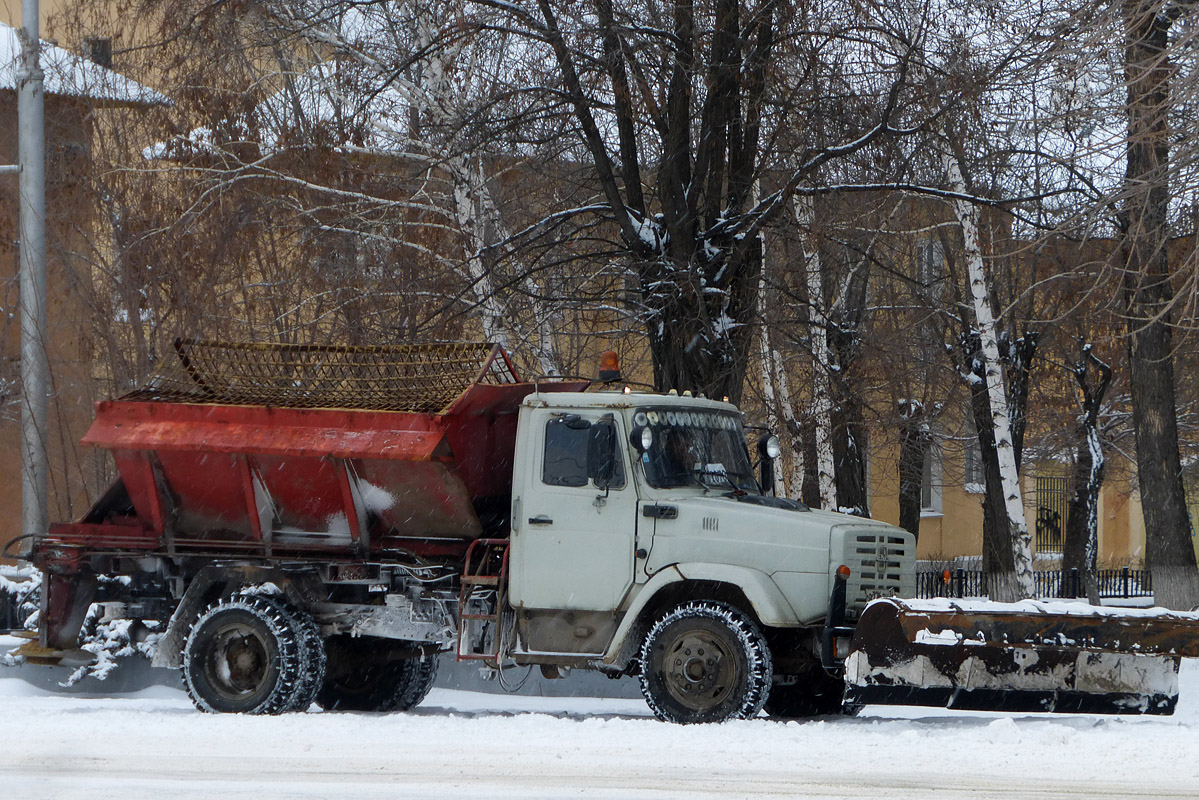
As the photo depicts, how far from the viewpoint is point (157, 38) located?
15.6m

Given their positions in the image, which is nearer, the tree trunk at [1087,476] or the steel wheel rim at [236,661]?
the steel wheel rim at [236,661]

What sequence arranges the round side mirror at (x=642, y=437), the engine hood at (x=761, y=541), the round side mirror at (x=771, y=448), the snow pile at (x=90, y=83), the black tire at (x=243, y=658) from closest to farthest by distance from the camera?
the engine hood at (x=761, y=541) → the round side mirror at (x=642, y=437) → the black tire at (x=243, y=658) → the round side mirror at (x=771, y=448) → the snow pile at (x=90, y=83)

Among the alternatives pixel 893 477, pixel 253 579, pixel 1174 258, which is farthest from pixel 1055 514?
pixel 253 579

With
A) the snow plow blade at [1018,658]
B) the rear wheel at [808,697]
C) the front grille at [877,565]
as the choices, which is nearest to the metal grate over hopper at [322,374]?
the front grille at [877,565]

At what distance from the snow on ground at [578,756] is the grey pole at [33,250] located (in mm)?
3533

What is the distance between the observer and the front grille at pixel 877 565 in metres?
8.81

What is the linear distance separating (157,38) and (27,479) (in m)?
5.76

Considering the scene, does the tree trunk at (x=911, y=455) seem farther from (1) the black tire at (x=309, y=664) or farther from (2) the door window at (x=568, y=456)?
(1) the black tire at (x=309, y=664)

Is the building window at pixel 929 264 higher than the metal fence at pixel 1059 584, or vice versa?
the building window at pixel 929 264

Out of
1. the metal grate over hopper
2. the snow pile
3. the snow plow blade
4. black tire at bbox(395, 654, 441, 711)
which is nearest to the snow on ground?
the snow plow blade

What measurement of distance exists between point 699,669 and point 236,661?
137 inches

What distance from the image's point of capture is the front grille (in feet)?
28.9

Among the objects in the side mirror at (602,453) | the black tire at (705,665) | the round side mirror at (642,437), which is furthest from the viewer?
the side mirror at (602,453)

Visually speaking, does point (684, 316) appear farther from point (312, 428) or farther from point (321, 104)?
point (321, 104)
